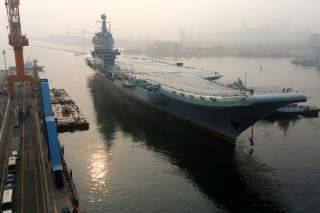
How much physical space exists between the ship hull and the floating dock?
39.6ft

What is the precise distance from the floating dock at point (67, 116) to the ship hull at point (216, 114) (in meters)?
12.1

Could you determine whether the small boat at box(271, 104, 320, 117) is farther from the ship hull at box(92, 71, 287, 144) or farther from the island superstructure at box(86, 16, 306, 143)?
the ship hull at box(92, 71, 287, 144)

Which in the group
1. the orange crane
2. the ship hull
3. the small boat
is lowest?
Answer: the small boat

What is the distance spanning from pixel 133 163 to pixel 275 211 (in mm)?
17321

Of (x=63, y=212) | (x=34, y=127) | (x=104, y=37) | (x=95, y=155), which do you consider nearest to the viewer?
(x=63, y=212)

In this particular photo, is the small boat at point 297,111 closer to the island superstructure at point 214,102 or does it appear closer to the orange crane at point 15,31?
the island superstructure at point 214,102

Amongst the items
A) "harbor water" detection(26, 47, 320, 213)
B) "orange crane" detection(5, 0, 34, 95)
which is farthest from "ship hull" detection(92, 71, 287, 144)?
"orange crane" detection(5, 0, 34, 95)

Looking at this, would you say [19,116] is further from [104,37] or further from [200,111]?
[104,37]

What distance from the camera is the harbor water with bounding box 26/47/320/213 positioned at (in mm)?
32344

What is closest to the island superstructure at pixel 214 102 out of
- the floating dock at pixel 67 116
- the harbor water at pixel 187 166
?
the harbor water at pixel 187 166

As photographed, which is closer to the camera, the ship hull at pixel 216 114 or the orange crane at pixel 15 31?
the ship hull at pixel 216 114

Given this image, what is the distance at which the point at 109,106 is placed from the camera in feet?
230

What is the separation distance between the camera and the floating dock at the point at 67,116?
54.7 m

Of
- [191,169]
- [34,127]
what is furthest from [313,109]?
[34,127]
